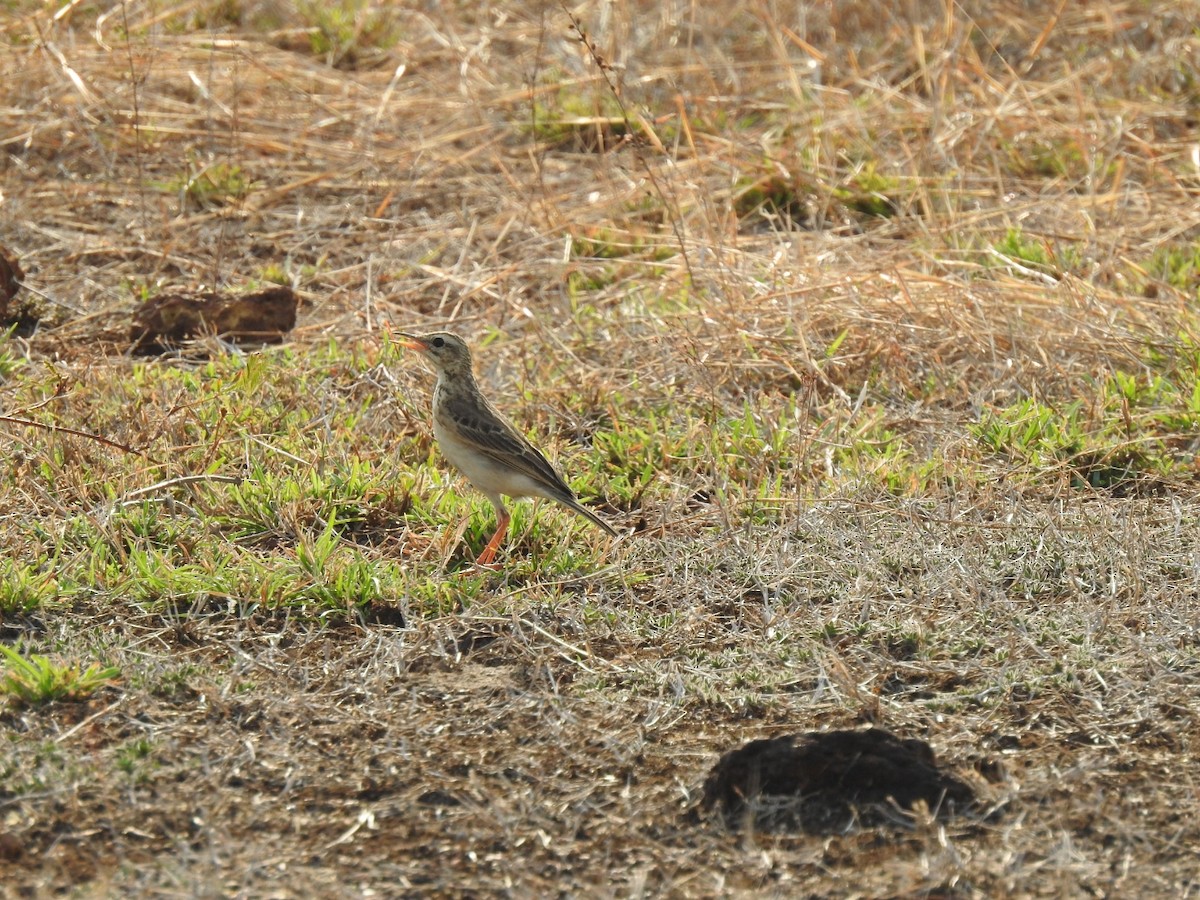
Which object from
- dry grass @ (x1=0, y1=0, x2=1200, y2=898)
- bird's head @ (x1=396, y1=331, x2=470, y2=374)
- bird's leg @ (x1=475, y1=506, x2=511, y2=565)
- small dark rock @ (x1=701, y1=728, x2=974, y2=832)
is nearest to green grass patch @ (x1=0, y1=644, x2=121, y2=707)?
dry grass @ (x1=0, y1=0, x2=1200, y2=898)

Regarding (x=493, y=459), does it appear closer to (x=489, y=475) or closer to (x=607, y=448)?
(x=489, y=475)

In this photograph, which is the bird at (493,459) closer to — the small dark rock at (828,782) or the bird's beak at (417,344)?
the bird's beak at (417,344)

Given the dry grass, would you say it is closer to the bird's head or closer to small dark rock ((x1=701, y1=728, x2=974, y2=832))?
small dark rock ((x1=701, y1=728, x2=974, y2=832))

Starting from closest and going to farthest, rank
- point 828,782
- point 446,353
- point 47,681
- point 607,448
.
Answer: point 828,782, point 47,681, point 446,353, point 607,448

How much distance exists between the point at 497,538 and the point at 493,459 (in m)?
0.26

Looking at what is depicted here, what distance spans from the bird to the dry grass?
0.46 ft

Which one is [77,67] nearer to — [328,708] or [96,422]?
[96,422]

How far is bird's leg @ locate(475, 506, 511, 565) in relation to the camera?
16.5 feet

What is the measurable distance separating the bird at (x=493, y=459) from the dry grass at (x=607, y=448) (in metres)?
0.14

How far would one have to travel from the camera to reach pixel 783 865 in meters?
3.52

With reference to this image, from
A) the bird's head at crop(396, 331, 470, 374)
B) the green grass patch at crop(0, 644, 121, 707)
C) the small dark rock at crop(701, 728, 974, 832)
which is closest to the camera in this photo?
the small dark rock at crop(701, 728, 974, 832)

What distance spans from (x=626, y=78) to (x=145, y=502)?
5.20 metres

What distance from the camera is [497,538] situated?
16.7 ft

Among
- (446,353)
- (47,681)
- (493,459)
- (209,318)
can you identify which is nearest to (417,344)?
(446,353)
